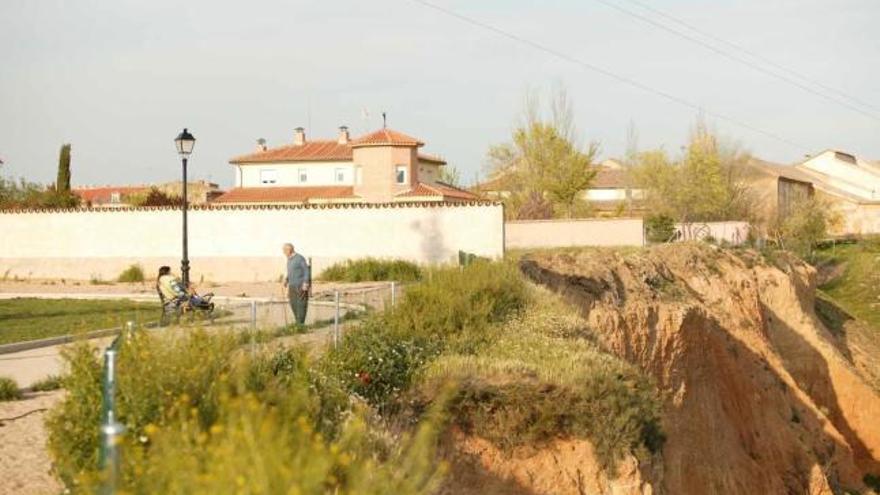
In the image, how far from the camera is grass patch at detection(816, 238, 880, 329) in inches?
2188

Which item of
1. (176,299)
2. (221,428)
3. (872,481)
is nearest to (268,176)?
(872,481)

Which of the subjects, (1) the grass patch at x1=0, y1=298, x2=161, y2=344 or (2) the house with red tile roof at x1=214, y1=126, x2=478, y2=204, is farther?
(2) the house with red tile roof at x1=214, y1=126, x2=478, y2=204

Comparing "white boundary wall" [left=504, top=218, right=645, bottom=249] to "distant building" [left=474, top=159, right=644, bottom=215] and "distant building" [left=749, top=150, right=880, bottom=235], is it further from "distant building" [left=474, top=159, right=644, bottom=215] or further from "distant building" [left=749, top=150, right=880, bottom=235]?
"distant building" [left=749, top=150, right=880, bottom=235]

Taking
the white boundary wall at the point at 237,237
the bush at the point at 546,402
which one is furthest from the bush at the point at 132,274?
the bush at the point at 546,402

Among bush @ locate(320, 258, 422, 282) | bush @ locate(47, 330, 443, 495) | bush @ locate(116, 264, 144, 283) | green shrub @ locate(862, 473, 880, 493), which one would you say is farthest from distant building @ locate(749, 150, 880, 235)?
bush @ locate(47, 330, 443, 495)

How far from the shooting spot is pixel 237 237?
37.9m

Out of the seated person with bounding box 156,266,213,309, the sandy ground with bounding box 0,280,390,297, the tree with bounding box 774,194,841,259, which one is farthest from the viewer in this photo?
the tree with bounding box 774,194,841,259

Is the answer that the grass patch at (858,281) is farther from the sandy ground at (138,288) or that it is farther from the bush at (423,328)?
the bush at (423,328)

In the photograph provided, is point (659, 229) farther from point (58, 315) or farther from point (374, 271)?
point (58, 315)

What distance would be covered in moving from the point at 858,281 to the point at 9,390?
53.7 meters

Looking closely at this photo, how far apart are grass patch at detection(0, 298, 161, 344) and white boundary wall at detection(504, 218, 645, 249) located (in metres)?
19.1

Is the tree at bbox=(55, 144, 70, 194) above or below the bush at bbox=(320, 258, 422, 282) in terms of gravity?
above

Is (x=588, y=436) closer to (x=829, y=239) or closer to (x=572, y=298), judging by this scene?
(x=572, y=298)

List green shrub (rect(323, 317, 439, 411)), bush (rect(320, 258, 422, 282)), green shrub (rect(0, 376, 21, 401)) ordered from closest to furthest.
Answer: green shrub (rect(323, 317, 439, 411)) → green shrub (rect(0, 376, 21, 401)) → bush (rect(320, 258, 422, 282))
